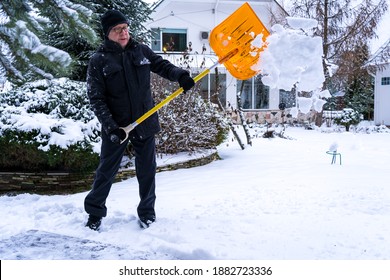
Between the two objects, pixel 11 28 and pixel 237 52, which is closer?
pixel 11 28

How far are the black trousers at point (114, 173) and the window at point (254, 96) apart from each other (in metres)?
14.2

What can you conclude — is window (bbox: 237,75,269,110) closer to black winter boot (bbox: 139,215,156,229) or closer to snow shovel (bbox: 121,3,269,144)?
snow shovel (bbox: 121,3,269,144)

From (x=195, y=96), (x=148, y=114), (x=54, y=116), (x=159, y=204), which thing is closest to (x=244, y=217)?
(x=159, y=204)

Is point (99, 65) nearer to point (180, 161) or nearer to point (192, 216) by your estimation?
point (192, 216)

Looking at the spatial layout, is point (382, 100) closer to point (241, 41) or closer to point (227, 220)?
point (241, 41)

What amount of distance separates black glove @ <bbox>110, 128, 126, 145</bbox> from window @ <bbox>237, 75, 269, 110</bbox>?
14527 millimetres

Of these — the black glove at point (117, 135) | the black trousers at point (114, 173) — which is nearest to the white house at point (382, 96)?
the black trousers at point (114, 173)

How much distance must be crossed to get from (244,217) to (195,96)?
3.47m

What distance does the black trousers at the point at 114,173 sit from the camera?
11.0 ft

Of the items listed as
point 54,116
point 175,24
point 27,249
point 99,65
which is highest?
point 175,24

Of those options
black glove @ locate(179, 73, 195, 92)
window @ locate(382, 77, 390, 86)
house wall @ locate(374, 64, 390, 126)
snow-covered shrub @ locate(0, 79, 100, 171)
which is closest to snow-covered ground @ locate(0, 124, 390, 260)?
snow-covered shrub @ locate(0, 79, 100, 171)

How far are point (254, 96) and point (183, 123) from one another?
37.9ft

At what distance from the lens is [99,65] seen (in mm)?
3219

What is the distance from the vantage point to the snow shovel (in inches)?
132
